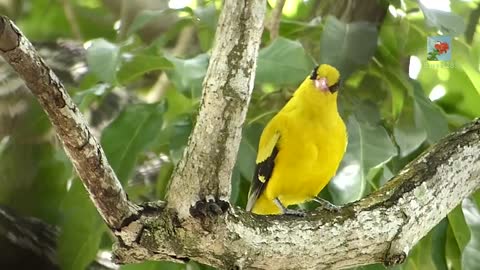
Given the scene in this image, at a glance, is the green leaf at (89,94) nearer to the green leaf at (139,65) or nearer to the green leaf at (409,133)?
the green leaf at (139,65)

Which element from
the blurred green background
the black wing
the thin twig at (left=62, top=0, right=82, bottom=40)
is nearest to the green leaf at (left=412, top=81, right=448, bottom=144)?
the blurred green background

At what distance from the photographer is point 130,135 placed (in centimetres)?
105

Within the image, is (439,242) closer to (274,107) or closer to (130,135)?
Result: (274,107)

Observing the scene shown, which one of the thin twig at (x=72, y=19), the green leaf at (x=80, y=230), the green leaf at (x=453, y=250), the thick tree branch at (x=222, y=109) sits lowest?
the thick tree branch at (x=222, y=109)

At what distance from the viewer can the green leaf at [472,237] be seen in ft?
3.27

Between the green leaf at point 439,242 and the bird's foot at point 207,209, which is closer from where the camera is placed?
the bird's foot at point 207,209

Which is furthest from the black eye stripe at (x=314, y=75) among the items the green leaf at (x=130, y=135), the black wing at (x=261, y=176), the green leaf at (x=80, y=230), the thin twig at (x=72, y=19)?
the thin twig at (x=72, y=19)

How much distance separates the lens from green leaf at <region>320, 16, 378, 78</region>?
1046mm

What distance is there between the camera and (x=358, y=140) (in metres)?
1.02

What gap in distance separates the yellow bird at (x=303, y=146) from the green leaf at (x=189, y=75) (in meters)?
0.10

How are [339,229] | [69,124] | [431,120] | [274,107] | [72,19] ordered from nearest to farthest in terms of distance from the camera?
[69,124] → [339,229] → [431,120] → [274,107] → [72,19]

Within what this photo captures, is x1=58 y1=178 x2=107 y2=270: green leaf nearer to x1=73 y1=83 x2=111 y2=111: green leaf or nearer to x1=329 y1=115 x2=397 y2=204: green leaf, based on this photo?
x1=73 y1=83 x2=111 y2=111: green leaf

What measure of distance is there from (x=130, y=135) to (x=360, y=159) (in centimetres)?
32

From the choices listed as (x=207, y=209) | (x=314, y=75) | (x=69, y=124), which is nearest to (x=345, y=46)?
(x=314, y=75)
